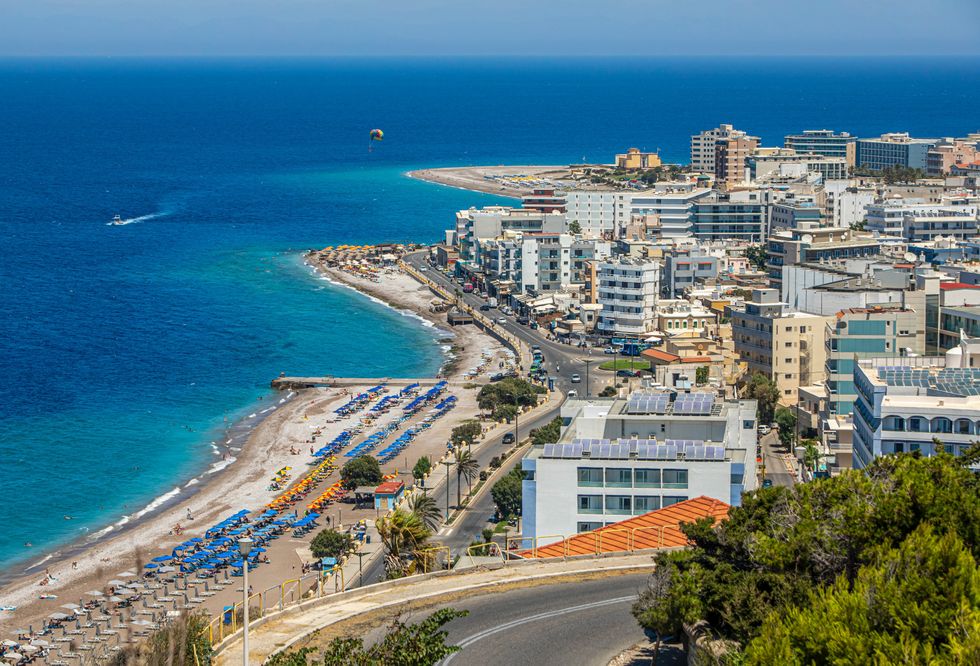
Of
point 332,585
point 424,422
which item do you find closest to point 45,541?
point 332,585

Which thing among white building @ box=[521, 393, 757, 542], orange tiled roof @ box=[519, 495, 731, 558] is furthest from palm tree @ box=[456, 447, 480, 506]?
orange tiled roof @ box=[519, 495, 731, 558]

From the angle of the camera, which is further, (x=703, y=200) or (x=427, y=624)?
(x=703, y=200)

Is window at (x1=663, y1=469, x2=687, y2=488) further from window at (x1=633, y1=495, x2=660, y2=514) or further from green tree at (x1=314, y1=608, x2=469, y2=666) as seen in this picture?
green tree at (x1=314, y1=608, x2=469, y2=666)

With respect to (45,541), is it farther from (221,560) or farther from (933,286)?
(933,286)

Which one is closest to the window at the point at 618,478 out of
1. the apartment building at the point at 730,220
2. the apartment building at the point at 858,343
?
the apartment building at the point at 858,343

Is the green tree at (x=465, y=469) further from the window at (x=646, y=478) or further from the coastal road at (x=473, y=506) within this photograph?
the window at (x=646, y=478)

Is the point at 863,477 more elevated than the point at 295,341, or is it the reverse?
the point at 863,477
